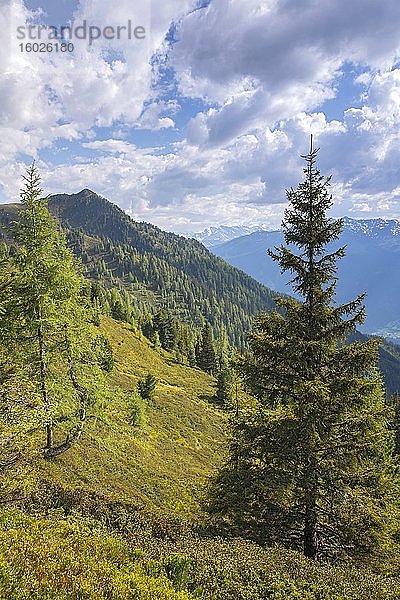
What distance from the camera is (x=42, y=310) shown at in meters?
16.4

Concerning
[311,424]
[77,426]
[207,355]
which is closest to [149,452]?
[77,426]

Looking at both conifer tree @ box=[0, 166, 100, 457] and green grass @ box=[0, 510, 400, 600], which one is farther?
conifer tree @ box=[0, 166, 100, 457]

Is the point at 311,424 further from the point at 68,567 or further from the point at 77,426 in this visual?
the point at 77,426

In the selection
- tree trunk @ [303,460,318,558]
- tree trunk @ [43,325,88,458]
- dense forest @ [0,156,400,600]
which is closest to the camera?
dense forest @ [0,156,400,600]

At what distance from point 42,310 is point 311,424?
1136cm

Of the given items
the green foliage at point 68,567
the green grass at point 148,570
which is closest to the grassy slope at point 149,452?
the green grass at point 148,570

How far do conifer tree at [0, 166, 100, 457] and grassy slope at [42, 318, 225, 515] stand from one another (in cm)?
254

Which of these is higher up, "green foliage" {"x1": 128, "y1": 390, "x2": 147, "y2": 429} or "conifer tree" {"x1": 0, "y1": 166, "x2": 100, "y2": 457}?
"conifer tree" {"x1": 0, "y1": 166, "x2": 100, "y2": 457}

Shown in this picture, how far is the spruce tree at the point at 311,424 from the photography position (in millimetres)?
11609

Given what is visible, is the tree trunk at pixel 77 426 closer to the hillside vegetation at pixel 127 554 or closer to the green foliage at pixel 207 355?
the hillside vegetation at pixel 127 554

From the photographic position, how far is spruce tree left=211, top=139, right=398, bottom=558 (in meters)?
11.6

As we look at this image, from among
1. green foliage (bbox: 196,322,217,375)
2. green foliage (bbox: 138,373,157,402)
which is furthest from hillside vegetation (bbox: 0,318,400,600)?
green foliage (bbox: 196,322,217,375)

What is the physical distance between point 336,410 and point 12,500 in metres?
10.1

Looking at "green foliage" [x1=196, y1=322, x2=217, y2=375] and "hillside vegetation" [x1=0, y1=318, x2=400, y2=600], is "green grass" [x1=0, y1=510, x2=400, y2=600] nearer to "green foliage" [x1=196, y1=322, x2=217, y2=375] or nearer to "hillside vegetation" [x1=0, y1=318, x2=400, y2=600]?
"hillside vegetation" [x1=0, y1=318, x2=400, y2=600]
